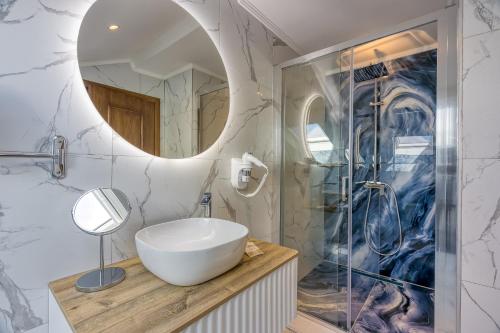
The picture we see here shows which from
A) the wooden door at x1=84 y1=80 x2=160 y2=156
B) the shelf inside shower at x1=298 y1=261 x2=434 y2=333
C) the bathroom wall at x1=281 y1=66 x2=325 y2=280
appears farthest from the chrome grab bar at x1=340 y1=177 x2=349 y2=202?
the wooden door at x1=84 y1=80 x2=160 y2=156

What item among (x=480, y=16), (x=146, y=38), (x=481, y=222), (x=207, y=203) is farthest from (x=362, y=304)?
(x=146, y=38)

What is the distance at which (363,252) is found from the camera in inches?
91.4

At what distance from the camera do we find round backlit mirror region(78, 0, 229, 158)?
3.08 feet

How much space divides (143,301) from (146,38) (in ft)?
3.52

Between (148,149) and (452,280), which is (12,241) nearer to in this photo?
(148,149)

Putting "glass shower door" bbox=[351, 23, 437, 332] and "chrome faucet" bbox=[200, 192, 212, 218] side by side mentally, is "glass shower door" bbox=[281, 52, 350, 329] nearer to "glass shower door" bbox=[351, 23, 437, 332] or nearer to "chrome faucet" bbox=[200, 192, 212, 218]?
"glass shower door" bbox=[351, 23, 437, 332]

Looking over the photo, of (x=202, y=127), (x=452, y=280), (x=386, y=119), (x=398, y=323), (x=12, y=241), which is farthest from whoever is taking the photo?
(x=386, y=119)

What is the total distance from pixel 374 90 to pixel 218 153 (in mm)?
1778

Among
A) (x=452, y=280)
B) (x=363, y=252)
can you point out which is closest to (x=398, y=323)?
(x=363, y=252)

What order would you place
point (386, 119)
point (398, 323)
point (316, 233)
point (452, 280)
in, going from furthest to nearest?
point (386, 119) → point (316, 233) → point (398, 323) → point (452, 280)

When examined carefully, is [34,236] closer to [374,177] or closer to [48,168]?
[48,168]

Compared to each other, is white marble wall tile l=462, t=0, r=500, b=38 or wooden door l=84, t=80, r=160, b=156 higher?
white marble wall tile l=462, t=0, r=500, b=38

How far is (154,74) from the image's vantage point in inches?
44.1

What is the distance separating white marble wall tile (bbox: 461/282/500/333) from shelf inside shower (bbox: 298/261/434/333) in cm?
72
